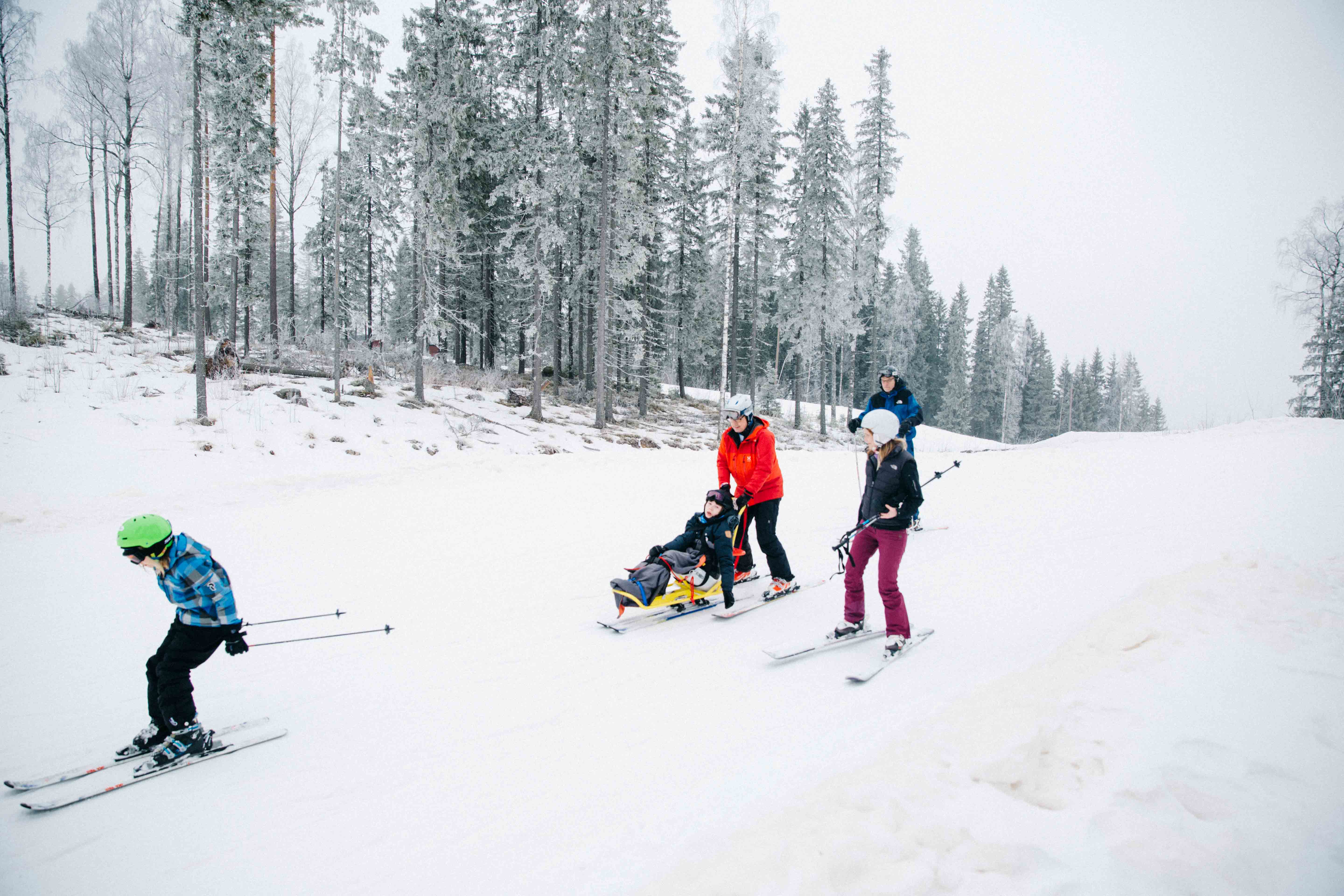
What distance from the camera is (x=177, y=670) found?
3.90 metres

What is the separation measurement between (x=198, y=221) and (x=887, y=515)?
54.5ft

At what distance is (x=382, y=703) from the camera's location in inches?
185

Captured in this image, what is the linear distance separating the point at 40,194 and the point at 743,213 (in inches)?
1306

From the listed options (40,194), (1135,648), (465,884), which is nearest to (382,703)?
(465,884)

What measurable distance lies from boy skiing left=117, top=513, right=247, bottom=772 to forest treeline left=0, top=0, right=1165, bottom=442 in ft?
38.0

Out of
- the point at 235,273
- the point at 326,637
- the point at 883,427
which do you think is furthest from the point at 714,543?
the point at 235,273

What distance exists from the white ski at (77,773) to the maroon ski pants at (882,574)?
5.16 m

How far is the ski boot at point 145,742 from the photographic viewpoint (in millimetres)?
3941

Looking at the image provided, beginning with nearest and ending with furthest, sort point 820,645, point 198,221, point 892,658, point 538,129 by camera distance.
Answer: point 892,658 < point 820,645 < point 198,221 < point 538,129

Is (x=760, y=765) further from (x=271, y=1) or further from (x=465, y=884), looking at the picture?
(x=271, y=1)

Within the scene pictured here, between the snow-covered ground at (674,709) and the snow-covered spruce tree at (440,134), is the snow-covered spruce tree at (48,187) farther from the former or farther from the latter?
the snow-covered ground at (674,709)

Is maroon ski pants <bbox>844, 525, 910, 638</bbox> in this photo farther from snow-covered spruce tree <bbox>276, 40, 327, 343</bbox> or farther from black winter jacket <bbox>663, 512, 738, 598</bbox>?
snow-covered spruce tree <bbox>276, 40, 327, 343</bbox>

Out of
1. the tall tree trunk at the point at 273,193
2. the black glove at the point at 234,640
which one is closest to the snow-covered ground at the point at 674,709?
the black glove at the point at 234,640

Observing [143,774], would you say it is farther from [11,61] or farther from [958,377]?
[958,377]
